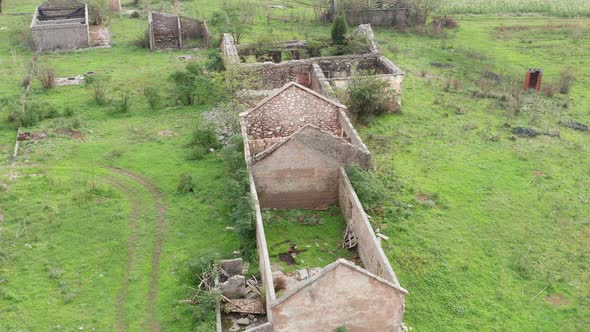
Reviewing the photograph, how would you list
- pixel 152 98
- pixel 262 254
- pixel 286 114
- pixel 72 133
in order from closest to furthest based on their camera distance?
pixel 262 254 → pixel 286 114 → pixel 72 133 → pixel 152 98

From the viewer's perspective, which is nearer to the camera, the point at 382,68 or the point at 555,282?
the point at 555,282

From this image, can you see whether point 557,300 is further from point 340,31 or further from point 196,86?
point 340,31

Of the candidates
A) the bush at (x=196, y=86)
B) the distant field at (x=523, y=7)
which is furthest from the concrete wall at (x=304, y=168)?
the distant field at (x=523, y=7)

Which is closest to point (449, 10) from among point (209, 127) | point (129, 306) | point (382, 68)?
point (382, 68)

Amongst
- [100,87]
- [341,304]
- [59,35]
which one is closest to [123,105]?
[100,87]

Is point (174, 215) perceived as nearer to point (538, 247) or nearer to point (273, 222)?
point (273, 222)
